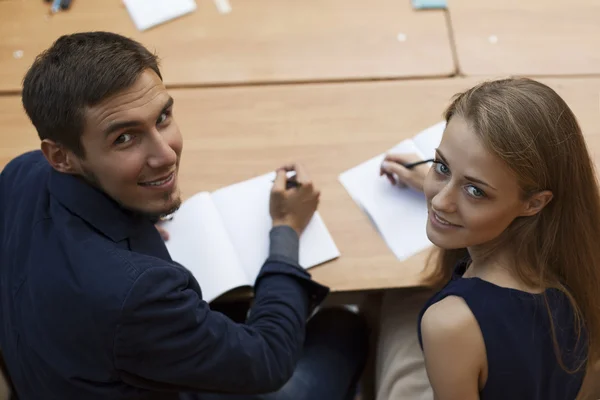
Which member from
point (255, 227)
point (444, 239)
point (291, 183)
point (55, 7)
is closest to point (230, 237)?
point (255, 227)

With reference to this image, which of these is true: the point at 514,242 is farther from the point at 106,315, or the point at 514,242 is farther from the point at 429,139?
the point at 106,315

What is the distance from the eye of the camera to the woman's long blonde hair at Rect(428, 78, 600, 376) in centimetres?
82

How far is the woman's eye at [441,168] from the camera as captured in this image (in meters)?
0.91

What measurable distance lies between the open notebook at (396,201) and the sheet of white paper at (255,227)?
0.35 feet


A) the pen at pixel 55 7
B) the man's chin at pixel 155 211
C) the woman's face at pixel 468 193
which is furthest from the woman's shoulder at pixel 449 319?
the pen at pixel 55 7

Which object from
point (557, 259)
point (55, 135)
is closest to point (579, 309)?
point (557, 259)

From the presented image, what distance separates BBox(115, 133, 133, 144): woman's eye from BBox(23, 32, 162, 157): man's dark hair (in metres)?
0.06

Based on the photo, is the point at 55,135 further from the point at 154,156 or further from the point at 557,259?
the point at 557,259

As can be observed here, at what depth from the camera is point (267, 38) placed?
4.83 feet

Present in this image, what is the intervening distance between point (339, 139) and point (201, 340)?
0.60m

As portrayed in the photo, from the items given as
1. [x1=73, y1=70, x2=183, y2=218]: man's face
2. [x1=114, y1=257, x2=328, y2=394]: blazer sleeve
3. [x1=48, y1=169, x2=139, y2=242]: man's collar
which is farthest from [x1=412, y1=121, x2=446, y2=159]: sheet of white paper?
[x1=48, y1=169, x2=139, y2=242]: man's collar

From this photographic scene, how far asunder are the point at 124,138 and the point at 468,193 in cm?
54

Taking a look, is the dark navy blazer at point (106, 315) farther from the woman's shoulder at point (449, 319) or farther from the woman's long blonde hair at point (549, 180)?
the woman's long blonde hair at point (549, 180)

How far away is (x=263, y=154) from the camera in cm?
127
